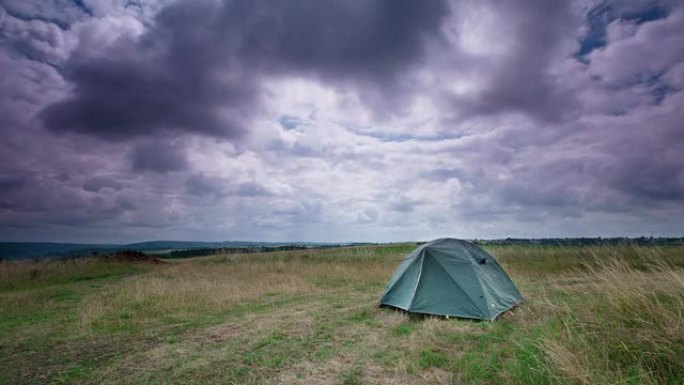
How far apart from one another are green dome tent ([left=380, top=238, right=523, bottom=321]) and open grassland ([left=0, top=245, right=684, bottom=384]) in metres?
0.47

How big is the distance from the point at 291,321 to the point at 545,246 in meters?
28.7

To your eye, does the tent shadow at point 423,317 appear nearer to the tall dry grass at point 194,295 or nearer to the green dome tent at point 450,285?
the green dome tent at point 450,285

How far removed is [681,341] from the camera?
456 centimetres

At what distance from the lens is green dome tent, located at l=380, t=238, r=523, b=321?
944cm

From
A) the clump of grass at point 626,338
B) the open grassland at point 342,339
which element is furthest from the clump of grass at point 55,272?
the clump of grass at point 626,338

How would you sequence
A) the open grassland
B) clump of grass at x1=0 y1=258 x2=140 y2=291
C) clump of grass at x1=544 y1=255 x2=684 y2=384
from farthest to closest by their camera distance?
clump of grass at x1=0 y1=258 x2=140 y2=291 < the open grassland < clump of grass at x1=544 y1=255 x2=684 y2=384

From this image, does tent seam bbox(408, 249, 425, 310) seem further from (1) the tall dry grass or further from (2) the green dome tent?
(1) the tall dry grass

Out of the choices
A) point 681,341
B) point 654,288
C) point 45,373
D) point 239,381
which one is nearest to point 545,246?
point 654,288

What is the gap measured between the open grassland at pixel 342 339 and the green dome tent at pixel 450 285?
1.55 ft

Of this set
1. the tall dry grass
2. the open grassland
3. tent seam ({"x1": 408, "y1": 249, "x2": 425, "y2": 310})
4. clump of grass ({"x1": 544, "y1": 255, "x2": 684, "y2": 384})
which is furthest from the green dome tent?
the tall dry grass

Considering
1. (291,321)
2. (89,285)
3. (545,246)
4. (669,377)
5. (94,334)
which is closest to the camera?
(669,377)

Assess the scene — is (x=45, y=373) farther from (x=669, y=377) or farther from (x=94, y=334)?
(x=669, y=377)

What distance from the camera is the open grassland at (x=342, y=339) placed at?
4969mm

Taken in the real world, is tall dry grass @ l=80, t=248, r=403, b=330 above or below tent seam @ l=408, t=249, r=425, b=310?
below
